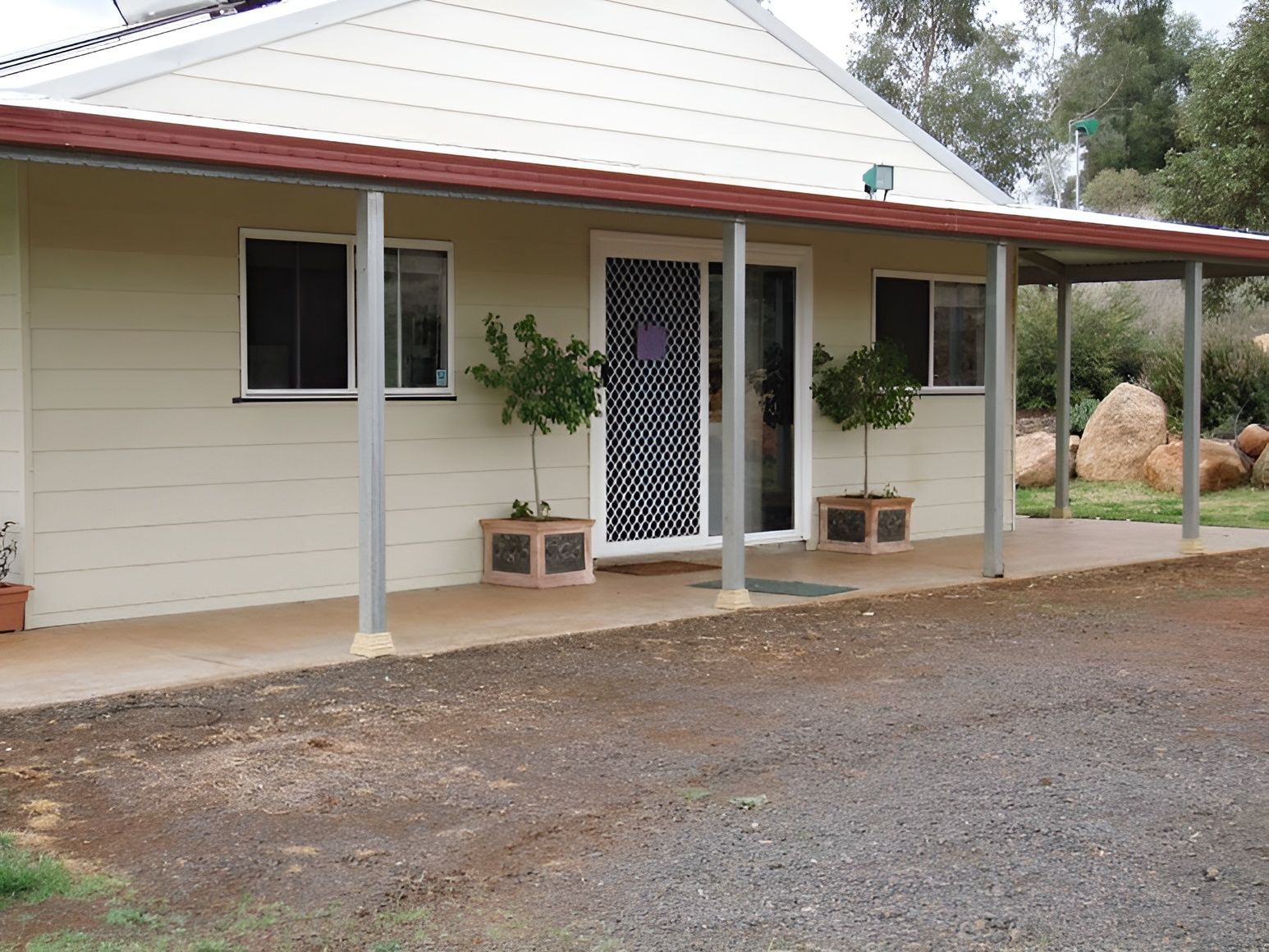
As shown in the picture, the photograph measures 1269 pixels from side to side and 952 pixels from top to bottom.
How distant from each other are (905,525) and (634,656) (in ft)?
15.8

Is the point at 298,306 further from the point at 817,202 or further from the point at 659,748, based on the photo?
the point at 659,748

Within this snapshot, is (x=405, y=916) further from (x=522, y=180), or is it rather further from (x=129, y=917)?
(x=522, y=180)

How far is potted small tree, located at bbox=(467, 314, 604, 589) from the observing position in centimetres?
938

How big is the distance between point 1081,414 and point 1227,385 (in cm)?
201


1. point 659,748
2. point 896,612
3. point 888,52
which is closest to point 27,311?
point 659,748

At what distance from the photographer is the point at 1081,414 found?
69.9ft

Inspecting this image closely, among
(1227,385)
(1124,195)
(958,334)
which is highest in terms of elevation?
(1124,195)

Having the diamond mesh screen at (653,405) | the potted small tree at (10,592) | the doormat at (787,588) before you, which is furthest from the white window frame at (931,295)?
the potted small tree at (10,592)

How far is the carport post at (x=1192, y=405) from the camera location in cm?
1173

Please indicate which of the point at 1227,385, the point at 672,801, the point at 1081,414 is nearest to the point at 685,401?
the point at 672,801

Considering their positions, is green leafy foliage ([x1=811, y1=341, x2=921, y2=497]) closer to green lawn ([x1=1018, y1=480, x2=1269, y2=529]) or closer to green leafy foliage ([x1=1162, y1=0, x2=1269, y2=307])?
green lawn ([x1=1018, y1=480, x2=1269, y2=529])

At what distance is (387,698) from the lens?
6.44 meters

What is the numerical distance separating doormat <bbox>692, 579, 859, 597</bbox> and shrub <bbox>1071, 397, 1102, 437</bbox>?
1166 centimetres

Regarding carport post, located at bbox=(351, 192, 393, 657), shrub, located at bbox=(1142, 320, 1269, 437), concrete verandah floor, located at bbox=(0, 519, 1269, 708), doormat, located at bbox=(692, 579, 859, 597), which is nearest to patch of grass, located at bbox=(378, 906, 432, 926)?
concrete verandah floor, located at bbox=(0, 519, 1269, 708)
